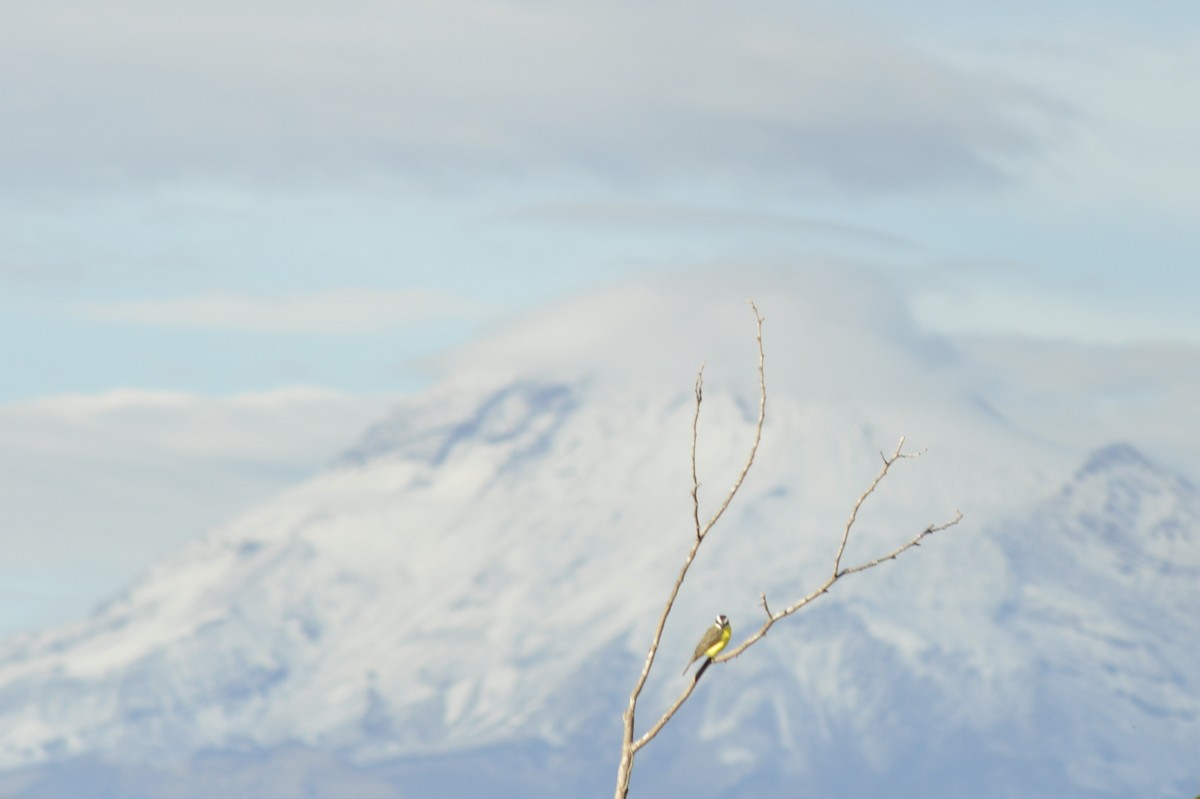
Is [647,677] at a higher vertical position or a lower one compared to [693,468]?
lower

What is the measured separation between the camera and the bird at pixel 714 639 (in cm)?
2330

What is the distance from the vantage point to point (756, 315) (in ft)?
81.1

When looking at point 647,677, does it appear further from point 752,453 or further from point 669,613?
point 752,453

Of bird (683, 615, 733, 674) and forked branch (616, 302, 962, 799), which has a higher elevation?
forked branch (616, 302, 962, 799)

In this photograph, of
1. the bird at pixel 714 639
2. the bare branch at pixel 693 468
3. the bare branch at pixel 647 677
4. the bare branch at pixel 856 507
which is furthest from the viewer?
the bird at pixel 714 639

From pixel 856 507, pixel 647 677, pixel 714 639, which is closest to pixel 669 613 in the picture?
pixel 647 677

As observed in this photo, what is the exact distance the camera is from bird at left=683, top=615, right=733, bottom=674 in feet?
76.4

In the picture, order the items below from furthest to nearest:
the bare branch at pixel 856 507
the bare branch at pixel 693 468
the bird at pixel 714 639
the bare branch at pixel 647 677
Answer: the bird at pixel 714 639 → the bare branch at pixel 693 468 → the bare branch at pixel 856 507 → the bare branch at pixel 647 677

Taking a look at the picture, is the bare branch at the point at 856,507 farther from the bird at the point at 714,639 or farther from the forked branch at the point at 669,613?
the bird at the point at 714,639

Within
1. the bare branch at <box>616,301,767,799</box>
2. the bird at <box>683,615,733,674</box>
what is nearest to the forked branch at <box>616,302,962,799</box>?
the bare branch at <box>616,301,767,799</box>

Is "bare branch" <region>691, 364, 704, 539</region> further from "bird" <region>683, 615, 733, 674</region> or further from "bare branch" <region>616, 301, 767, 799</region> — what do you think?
"bird" <region>683, 615, 733, 674</region>

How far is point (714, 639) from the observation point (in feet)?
77.3

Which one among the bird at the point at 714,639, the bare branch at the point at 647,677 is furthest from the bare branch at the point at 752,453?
the bird at the point at 714,639

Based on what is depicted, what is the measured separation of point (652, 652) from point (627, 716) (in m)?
0.96
